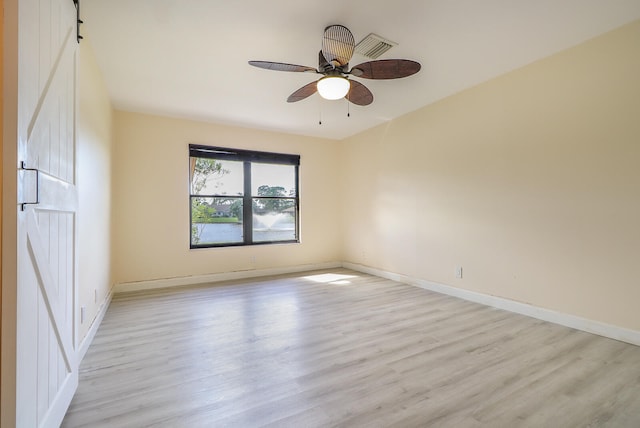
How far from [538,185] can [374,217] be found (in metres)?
2.53

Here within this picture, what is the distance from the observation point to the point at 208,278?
15.2 ft

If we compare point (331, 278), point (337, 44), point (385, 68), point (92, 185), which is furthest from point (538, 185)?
point (92, 185)

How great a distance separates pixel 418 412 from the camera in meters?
1.59

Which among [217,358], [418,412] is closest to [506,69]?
[418,412]

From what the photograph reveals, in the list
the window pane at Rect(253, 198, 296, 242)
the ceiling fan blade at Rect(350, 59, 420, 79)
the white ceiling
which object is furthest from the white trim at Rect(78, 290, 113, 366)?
the ceiling fan blade at Rect(350, 59, 420, 79)

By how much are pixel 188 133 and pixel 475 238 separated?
4.45 metres

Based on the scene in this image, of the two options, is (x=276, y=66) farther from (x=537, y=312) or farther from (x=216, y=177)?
(x=537, y=312)

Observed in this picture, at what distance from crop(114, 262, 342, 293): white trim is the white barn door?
2.60m

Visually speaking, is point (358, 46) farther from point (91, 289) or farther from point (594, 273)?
point (91, 289)

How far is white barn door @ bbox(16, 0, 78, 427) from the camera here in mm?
1099

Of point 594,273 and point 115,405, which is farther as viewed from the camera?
point 594,273

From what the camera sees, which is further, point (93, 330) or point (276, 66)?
point (93, 330)

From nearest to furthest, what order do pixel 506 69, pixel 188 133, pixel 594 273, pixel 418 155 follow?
1. pixel 594 273
2. pixel 506 69
3. pixel 418 155
4. pixel 188 133

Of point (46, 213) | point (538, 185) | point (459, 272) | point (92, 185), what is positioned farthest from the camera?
point (459, 272)
